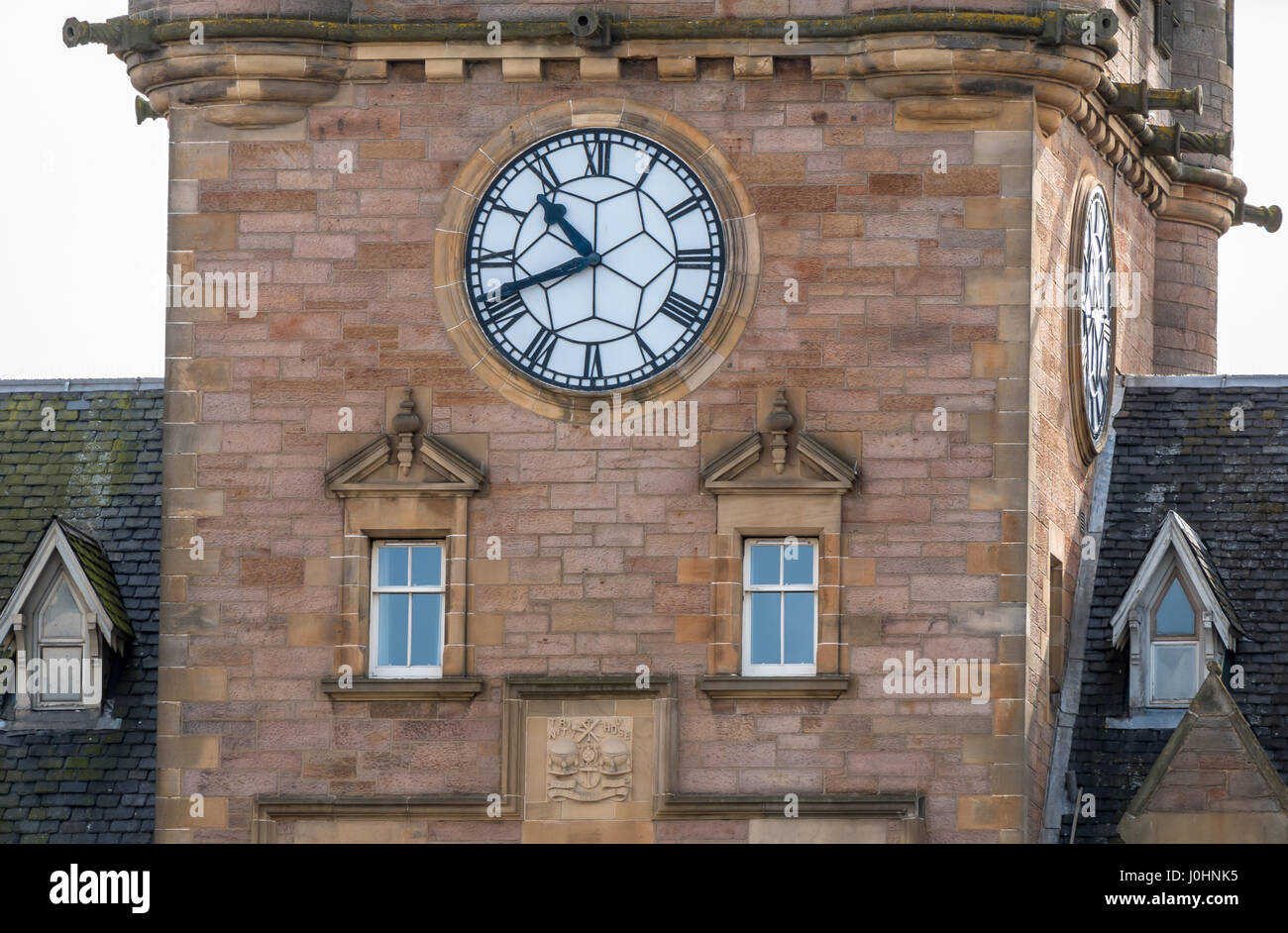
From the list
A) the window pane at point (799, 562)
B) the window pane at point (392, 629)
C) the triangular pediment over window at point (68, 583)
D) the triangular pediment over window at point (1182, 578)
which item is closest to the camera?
the window pane at point (799, 562)

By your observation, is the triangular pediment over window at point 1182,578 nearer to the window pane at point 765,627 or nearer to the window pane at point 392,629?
the window pane at point 765,627

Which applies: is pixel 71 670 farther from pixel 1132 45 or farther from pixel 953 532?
pixel 1132 45

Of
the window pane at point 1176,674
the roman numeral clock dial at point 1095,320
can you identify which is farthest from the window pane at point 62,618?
the window pane at point 1176,674

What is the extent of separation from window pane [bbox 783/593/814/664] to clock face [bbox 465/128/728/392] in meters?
2.85

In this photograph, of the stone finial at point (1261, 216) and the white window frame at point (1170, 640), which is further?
the stone finial at point (1261, 216)

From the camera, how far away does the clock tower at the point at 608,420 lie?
142 ft

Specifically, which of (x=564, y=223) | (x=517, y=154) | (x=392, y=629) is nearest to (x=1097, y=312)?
(x=564, y=223)

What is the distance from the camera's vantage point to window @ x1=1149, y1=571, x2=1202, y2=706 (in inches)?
1807

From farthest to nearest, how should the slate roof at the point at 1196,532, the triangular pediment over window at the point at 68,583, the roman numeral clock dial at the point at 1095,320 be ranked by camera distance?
the roman numeral clock dial at the point at 1095,320 → the triangular pediment over window at the point at 68,583 → the slate roof at the point at 1196,532

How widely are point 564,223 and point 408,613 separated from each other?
4.46 meters

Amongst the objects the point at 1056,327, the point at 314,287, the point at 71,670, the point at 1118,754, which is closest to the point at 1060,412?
the point at 1056,327

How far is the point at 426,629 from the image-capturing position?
43969mm

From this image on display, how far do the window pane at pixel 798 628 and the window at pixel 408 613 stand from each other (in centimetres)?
365

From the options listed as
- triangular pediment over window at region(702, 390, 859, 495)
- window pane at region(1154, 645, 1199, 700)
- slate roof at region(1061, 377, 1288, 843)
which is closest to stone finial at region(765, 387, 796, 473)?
triangular pediment over window at region(702, 390, 859, 495)
